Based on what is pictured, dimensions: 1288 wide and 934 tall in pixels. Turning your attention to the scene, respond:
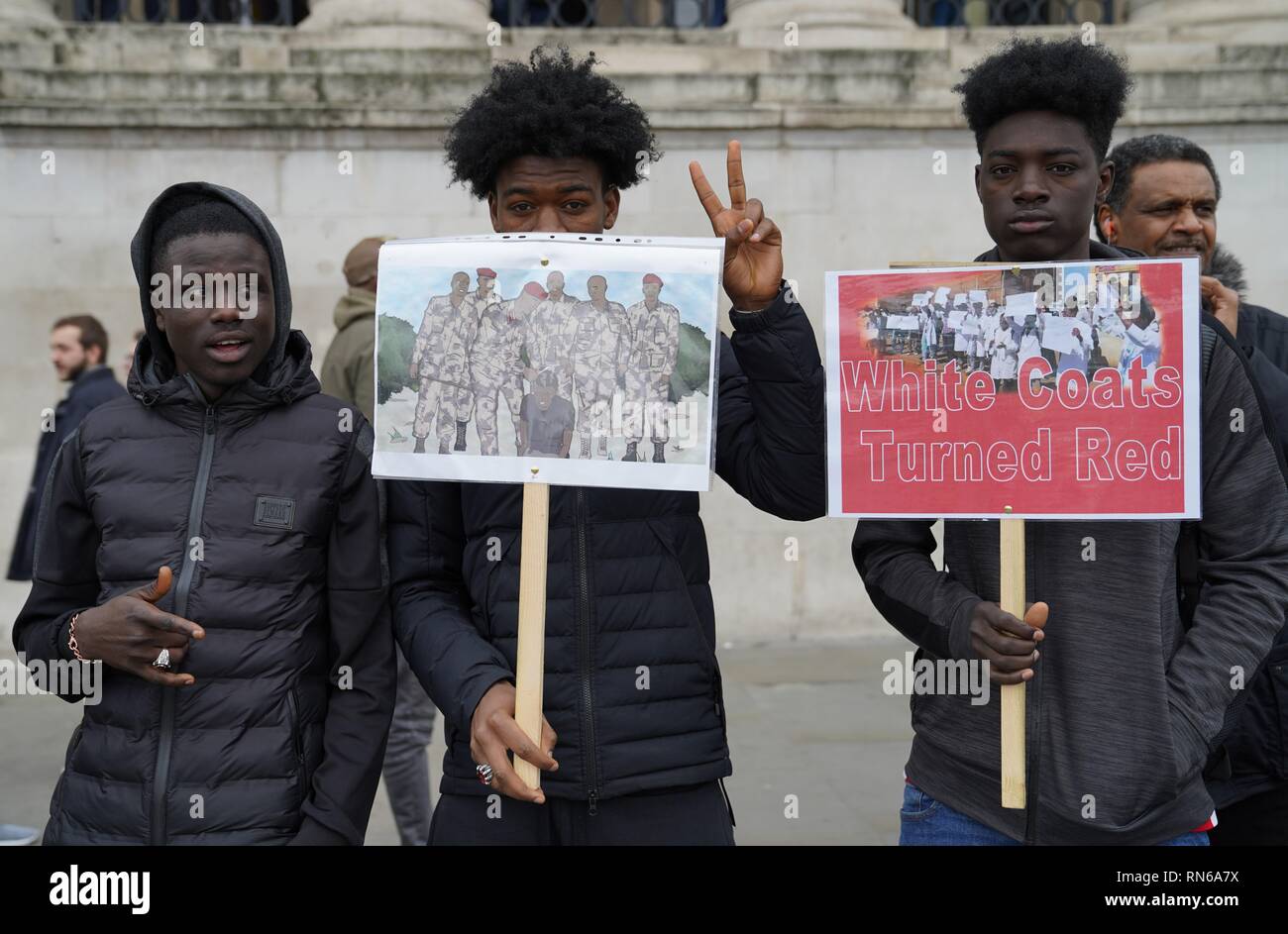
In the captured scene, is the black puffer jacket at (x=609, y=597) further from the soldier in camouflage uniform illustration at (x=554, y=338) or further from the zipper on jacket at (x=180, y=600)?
the zipper on jacket at (x=180, y=600)

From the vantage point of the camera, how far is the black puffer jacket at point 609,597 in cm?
262

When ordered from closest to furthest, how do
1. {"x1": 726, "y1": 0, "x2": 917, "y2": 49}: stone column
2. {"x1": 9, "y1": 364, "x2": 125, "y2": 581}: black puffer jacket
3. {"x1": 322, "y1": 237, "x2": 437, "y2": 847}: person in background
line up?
{"x1": 322, "y1": 237, "x2": 437, "y2": 847}: person in background
{"x1": 9, "y1": 364, "x2": 125, "y2": 581}: black puffer jacket
{"x1": 726, "y1": 0, "x2": 917, "y2": 49}: stone column

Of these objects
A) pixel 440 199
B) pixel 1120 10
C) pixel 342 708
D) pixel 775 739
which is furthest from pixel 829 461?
pixel 1120 10

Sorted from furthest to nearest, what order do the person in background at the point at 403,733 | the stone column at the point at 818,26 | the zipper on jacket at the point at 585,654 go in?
the stone column at the point at 818,26, the person in background at the point at 403,733, the zipper on jacket at the point at 585,654

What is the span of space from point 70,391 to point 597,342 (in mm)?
4037

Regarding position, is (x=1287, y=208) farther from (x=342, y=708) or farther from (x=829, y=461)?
(x=342, y=708)

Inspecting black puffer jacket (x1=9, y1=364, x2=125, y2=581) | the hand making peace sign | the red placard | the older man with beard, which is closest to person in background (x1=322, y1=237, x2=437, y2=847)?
black puffer jacket (x1=9, y1=364, x2=125, y2=581)

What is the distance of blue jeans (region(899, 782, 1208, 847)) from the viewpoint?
2.65m

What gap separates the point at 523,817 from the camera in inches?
104

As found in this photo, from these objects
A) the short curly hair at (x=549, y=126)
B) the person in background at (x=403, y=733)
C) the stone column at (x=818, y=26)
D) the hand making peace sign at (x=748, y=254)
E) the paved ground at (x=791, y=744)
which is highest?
the stone column at (x=818, y=26)

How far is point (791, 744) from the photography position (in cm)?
670

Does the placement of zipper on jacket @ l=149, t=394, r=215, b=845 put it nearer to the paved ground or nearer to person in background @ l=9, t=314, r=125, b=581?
the paved ground

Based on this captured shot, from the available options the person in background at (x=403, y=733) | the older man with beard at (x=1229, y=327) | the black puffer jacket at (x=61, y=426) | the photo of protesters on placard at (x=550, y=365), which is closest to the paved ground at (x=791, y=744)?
the person in background at (x=403, y=733)

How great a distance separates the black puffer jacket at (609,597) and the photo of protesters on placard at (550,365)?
150mm
